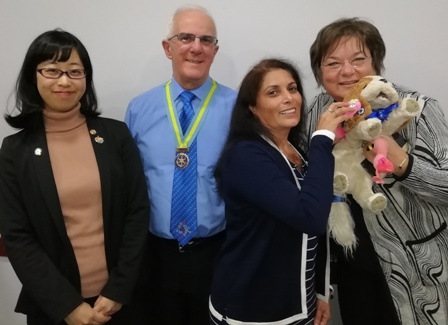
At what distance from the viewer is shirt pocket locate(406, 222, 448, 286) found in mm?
1237

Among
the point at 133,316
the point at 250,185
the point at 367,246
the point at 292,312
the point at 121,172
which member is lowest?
the point at 133,316

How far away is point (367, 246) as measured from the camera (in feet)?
4.28

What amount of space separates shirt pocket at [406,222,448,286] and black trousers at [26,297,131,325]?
991mm

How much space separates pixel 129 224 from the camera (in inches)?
53.1

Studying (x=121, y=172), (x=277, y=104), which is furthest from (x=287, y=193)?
(x=121, y=172)

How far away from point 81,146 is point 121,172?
156mm

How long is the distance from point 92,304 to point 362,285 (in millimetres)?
943

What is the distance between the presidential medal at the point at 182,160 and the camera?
4.72 feet

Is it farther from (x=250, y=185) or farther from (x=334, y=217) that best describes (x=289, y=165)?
(x=334, y=217)

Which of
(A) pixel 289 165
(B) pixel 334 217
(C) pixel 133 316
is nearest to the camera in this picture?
(A) pixel 289 165

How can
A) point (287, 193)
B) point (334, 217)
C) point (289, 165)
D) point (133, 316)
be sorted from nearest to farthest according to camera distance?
point (287, 193)
point (289, 165)
point (334, 217)
point (133, 316)

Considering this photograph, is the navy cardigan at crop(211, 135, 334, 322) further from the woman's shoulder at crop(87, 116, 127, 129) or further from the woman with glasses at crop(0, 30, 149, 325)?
the woman's shoulder at crop(87, 116, 127, 129)

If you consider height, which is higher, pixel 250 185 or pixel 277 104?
pixel 277 104

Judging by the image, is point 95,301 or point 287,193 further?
point 95,301
